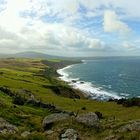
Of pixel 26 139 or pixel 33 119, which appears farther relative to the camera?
pixel 33 119

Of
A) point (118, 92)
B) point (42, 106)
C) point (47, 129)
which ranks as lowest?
point (118, 92)

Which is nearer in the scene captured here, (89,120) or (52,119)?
(89,120)

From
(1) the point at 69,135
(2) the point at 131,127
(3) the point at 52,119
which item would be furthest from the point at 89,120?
(2) the point at 131,127

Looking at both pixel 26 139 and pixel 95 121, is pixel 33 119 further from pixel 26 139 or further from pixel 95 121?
pixel 26 139

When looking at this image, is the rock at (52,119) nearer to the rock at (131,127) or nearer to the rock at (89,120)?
the rock at (89,120)

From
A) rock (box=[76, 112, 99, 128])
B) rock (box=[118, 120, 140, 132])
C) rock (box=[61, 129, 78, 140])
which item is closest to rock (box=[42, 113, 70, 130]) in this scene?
rock (box=[76, 112, 99, 128])

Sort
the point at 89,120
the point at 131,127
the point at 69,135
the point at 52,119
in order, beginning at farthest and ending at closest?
the point at 52,119, the point at 89,120, the point at 69,135, the point at 131,127

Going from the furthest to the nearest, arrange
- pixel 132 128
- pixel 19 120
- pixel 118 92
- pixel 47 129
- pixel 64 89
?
pixel 118 92, pixel 64 89, pixel 19 120, pixel 47 129, pixel 132 128

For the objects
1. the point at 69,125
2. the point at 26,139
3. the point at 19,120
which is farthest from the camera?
the point at 19,120

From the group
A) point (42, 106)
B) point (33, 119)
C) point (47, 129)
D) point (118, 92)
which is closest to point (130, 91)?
point (118, 92)

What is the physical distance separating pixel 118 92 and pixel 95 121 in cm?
14064

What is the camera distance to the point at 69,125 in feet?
84.6

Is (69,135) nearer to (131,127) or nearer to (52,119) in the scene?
(131,127)

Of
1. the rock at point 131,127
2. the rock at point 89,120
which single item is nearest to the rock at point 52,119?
the rock at point 89,120
